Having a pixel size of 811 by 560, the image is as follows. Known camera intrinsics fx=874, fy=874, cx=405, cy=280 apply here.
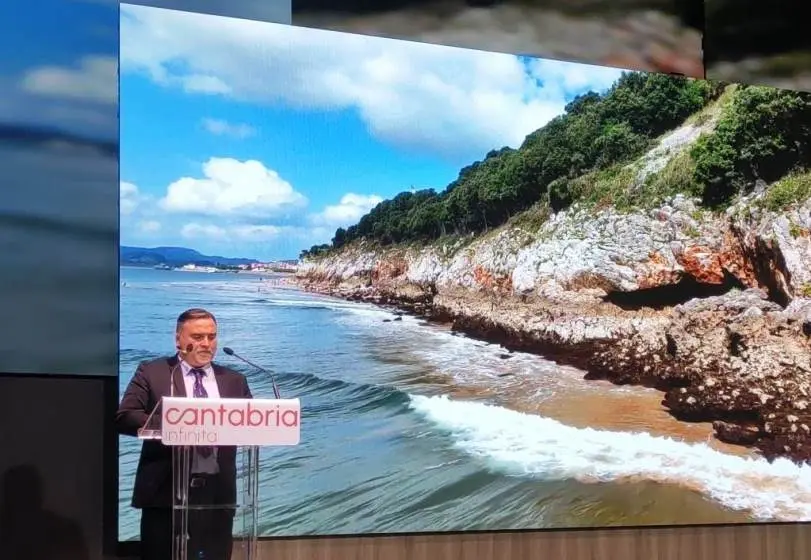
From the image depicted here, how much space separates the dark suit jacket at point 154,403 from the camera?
2.89m

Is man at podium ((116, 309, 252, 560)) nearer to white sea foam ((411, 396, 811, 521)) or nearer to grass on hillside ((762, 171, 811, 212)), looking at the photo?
white sea foam ((411, 396, 811, 521))

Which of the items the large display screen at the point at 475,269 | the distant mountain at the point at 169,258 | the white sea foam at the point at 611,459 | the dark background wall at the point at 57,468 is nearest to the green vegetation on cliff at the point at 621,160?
the large display screen at the point at 475,269

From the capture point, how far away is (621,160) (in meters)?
4.16

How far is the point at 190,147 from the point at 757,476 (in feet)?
9.73

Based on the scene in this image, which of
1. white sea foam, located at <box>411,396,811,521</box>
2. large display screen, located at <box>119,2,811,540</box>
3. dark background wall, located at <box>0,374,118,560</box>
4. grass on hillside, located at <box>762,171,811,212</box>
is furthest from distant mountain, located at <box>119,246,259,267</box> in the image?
grass on hillside, located at <box>762,171,811,212</box>

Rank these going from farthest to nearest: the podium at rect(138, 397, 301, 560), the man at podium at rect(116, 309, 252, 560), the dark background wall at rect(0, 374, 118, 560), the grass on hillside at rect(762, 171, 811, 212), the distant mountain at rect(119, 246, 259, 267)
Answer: the grass on hillside at rect(762, 171, 811, 212) → the distant mountain at rect(119, 246, 259, 267) → the dark background wall at rect(0, 374, 118, 560) → the man at podium at rect(116, 309, 252, 560) → the podium at rect(138, 397, 301, 560)

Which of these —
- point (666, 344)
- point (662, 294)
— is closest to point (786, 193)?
point (662, 294)

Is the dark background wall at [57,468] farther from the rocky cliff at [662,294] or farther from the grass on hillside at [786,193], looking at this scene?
the grass on hillside at [786,193]

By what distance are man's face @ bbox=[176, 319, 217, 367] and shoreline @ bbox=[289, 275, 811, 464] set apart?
114 cm

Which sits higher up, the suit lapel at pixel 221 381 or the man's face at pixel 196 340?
the man's face at pixel 196 340

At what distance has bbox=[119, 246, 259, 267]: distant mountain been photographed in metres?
3.41

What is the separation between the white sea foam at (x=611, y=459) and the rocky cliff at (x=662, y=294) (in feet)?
0.44

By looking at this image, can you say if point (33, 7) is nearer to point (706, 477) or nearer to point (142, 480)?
point (142, 480)

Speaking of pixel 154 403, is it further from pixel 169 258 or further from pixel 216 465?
pixel 169 258
